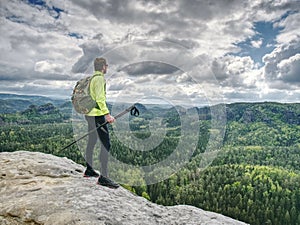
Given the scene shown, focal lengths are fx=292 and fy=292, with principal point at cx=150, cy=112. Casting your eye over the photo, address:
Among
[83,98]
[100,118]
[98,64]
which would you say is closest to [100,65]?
[98,64]

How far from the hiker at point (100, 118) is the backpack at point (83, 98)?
0.13 meters

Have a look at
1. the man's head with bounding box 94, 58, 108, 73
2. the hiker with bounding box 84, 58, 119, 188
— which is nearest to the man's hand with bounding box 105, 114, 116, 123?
the hiker with bounding box 84, 58, 119, 188

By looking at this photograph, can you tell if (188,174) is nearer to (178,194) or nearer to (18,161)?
(178,194)

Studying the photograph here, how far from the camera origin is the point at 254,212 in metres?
76.8

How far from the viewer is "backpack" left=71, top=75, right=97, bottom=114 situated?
892 cm

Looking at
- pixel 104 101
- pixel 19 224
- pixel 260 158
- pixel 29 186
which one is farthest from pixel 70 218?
pixel 260 158

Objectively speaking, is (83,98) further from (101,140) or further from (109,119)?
(101,140)

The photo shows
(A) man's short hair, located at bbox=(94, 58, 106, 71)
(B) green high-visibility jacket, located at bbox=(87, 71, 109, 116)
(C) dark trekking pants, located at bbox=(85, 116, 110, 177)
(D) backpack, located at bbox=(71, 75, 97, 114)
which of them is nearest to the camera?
(B) green high-visibility jacket, located at bbox=(87, 71, 109, 116)

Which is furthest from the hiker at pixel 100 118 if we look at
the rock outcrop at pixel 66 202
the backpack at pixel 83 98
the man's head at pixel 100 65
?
the rock outcrop at pixel 66 202

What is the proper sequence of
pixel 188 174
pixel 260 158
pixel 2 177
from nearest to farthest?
pixel 2 177, pixel 188 174, pixel 260 158

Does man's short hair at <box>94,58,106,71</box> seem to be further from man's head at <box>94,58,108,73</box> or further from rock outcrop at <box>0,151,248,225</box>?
rock outcrop at <box>0,151,248,225</box>

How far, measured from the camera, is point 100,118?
9.21m

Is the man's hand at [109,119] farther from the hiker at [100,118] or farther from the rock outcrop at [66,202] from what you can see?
the rock outcrop at [66,202]

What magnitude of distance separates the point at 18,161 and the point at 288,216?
79.3 m
